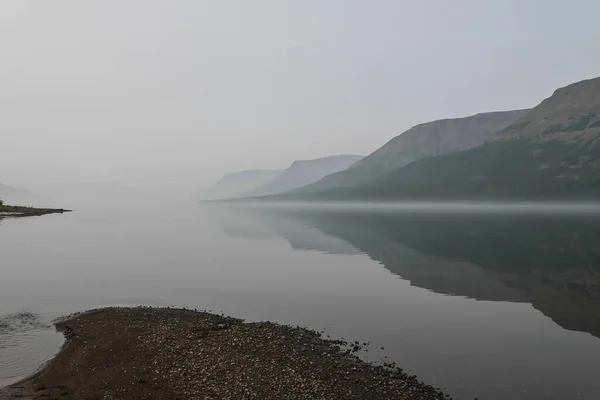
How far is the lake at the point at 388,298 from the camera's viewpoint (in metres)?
23.5

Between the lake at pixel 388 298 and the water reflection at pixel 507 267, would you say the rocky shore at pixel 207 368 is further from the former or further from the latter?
the water reflection at pixel 507 267

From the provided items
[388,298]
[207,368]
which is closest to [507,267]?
[388,298]

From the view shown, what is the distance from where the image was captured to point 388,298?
40969 millimetres

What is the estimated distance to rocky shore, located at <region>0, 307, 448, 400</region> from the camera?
18.4 m

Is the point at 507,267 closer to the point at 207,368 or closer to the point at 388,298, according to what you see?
the point at 388,298

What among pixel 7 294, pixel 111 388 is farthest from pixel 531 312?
pixel 7 294

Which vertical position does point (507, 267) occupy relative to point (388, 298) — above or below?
below

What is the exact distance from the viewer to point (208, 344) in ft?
79.2

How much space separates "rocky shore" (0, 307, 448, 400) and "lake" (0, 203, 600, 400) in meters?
1.99

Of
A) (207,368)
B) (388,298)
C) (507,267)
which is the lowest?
(507,267)

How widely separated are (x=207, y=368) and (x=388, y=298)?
2431 cm

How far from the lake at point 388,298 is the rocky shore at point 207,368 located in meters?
1.99

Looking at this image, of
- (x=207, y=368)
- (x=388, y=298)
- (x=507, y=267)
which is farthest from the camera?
(x=507, y=267)

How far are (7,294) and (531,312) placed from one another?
4791cm
